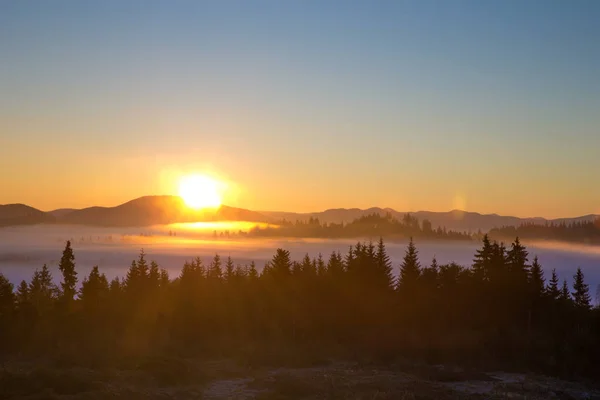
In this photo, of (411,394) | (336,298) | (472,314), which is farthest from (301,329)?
(411,394)

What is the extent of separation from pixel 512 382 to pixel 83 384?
33.5 meters

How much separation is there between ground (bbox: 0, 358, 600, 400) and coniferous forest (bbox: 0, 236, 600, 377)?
8.90 meters

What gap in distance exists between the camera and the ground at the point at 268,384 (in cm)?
3025

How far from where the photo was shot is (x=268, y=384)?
121 ft

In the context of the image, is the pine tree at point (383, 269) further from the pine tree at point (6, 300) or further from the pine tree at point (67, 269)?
the pine tree at point (6, 300)

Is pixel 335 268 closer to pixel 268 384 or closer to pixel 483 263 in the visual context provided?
pixel 483 263

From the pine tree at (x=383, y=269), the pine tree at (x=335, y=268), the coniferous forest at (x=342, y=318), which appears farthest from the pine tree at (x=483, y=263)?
the pine tree at (x=335, y=268)

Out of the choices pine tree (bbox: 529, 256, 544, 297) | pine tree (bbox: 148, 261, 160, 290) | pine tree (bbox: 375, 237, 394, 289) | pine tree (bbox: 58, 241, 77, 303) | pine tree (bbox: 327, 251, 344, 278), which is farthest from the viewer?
pine tree (bbox: 148, 261, 160, 290)

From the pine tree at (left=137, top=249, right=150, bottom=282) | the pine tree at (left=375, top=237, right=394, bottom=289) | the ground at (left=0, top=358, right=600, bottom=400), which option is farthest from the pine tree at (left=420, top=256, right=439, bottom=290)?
the pine tree at (left=137, top=249, right=150, bottom=282)

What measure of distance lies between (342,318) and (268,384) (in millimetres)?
30867

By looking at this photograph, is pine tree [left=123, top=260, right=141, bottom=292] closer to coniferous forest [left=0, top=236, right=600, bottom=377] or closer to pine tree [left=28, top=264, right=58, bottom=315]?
coniferous forest [left=0, top=236, right=600, bottom=377]

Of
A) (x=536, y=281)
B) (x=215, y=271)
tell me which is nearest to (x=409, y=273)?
(x=536, y=281)

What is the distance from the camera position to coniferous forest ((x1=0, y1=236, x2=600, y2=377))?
185 ft

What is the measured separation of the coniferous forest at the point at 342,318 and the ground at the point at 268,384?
8.90 metres
